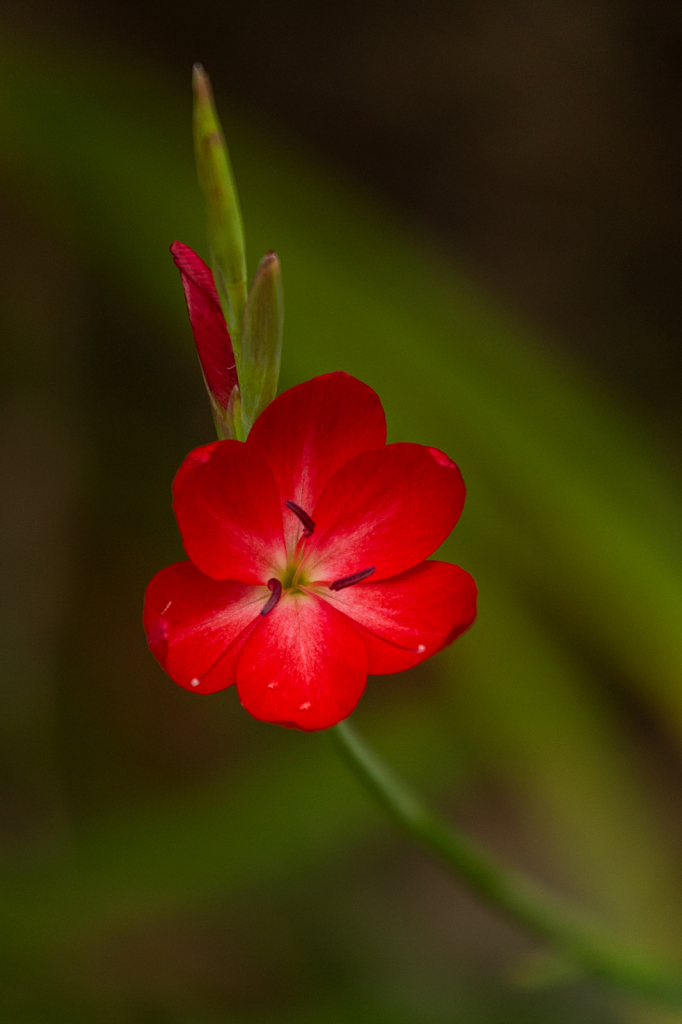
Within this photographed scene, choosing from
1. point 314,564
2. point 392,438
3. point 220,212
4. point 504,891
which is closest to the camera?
point 220,212

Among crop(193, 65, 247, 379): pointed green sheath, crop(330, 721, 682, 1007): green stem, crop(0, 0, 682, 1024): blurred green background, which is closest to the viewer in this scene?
crop(193, 65, 247, 379): pointed green sheath

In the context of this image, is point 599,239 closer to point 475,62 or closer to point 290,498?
point 475,62

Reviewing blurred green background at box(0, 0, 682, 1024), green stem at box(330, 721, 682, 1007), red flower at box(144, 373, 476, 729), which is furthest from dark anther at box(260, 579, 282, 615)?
blurred green background at box(0, 0, 682, 1024)

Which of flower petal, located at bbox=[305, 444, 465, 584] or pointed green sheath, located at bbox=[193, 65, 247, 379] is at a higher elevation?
pointed green sheath, located at bbox=[193, 65, 247, 379]

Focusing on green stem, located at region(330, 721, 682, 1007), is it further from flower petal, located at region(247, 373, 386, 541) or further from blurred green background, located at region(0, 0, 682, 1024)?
blurred green background, located at region(0, 0, 682, 1024)

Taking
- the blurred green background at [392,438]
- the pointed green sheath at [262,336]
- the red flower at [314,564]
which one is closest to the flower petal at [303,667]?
the red flower at [314,564]

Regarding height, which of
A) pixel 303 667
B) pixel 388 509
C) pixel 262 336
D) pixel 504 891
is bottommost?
pixel 504 891

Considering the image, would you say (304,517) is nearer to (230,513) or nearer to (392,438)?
(230,513)

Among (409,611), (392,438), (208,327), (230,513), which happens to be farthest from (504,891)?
(392,438)
